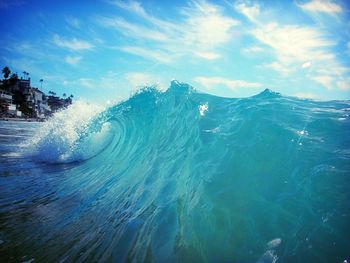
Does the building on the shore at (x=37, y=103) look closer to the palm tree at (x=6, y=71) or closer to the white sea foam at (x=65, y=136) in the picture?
the palm tree at (x=6, y=71)

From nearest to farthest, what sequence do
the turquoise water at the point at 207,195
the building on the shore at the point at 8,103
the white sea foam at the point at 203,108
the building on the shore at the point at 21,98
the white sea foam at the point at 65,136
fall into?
the turquoise water at the point at 207,195 → the white sea foam at the point at 203,108 → the white sea foam at the point at 65,136 → the building on the shore at the point at 8,103 → the building on the shore at the point at 21,98

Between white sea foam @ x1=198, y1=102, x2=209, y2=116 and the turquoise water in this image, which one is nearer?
the turquoise water

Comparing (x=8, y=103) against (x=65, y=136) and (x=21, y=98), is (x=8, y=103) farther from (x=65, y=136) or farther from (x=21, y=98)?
(x=65, y=136)

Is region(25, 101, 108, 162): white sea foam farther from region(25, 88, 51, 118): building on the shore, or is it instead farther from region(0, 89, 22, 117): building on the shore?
region(25, 88, 51, 118): building on the shore

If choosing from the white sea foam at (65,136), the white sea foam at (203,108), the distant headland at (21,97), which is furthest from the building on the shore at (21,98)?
the white sea foam at (203,108)

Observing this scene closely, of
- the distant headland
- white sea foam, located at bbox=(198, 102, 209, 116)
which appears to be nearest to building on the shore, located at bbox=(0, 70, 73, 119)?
the distant headland

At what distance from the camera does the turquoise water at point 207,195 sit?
146 inches

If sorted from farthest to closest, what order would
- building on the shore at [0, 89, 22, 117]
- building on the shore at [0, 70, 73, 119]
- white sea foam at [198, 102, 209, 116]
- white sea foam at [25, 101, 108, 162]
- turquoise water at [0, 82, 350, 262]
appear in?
1. building on the shore at [0, 70, 73, 119]
2. building on the shore at [0, 89, 22, 117]
3. white sea foam at [25, 101, 108, 162]
4. white sea foam at [198, 102, 209, 116]
5. turquoise water at [0, 82, 350, 262]

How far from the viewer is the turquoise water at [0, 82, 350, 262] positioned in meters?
3.72

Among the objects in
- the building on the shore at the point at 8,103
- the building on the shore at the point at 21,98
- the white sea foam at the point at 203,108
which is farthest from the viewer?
the building on the shore at the point at 21,98

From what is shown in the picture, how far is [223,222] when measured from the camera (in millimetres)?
4273

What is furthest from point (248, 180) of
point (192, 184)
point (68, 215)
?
point (68, 215)

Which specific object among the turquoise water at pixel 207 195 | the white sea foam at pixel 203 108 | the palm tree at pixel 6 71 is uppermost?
the palm tree at pixel 6 71

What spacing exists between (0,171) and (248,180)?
7299 millimetres
